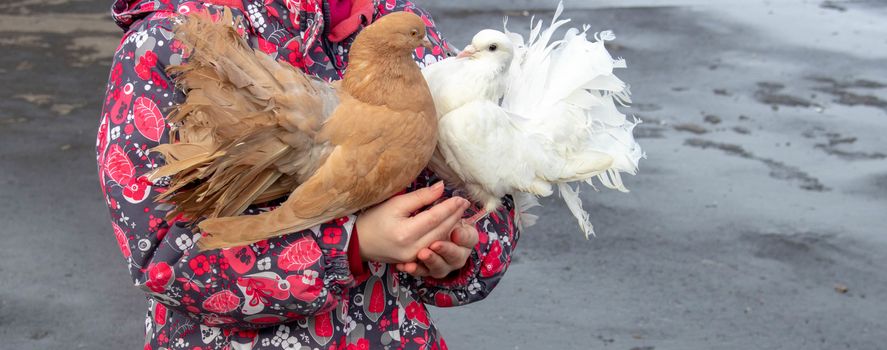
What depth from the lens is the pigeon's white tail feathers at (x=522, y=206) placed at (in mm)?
2209

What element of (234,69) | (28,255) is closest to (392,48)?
(234,69)

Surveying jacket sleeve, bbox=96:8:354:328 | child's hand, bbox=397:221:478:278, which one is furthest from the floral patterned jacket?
child's hand, bbox=397:221:478:278

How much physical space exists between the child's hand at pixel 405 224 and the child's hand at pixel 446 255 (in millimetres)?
18

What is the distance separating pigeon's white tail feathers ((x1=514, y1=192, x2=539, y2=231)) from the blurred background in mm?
2262

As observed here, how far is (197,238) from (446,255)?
437mm

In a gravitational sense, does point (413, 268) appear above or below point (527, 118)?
below

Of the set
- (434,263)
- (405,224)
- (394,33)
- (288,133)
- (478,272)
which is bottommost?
(478,272)

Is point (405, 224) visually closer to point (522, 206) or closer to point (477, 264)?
point (477, 264)

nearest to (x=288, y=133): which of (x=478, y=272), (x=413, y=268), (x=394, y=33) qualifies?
(x=394, y=33)

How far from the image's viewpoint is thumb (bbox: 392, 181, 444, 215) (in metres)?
1.86

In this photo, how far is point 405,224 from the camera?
1.84 meters

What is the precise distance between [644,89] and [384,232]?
6.16 m

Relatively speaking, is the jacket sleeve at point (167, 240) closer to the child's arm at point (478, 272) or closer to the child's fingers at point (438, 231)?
the child's fingers at point (438, 231)

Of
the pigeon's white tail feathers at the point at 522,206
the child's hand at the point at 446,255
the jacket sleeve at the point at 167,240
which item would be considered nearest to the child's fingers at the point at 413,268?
the child's hand at the point at 446,255
